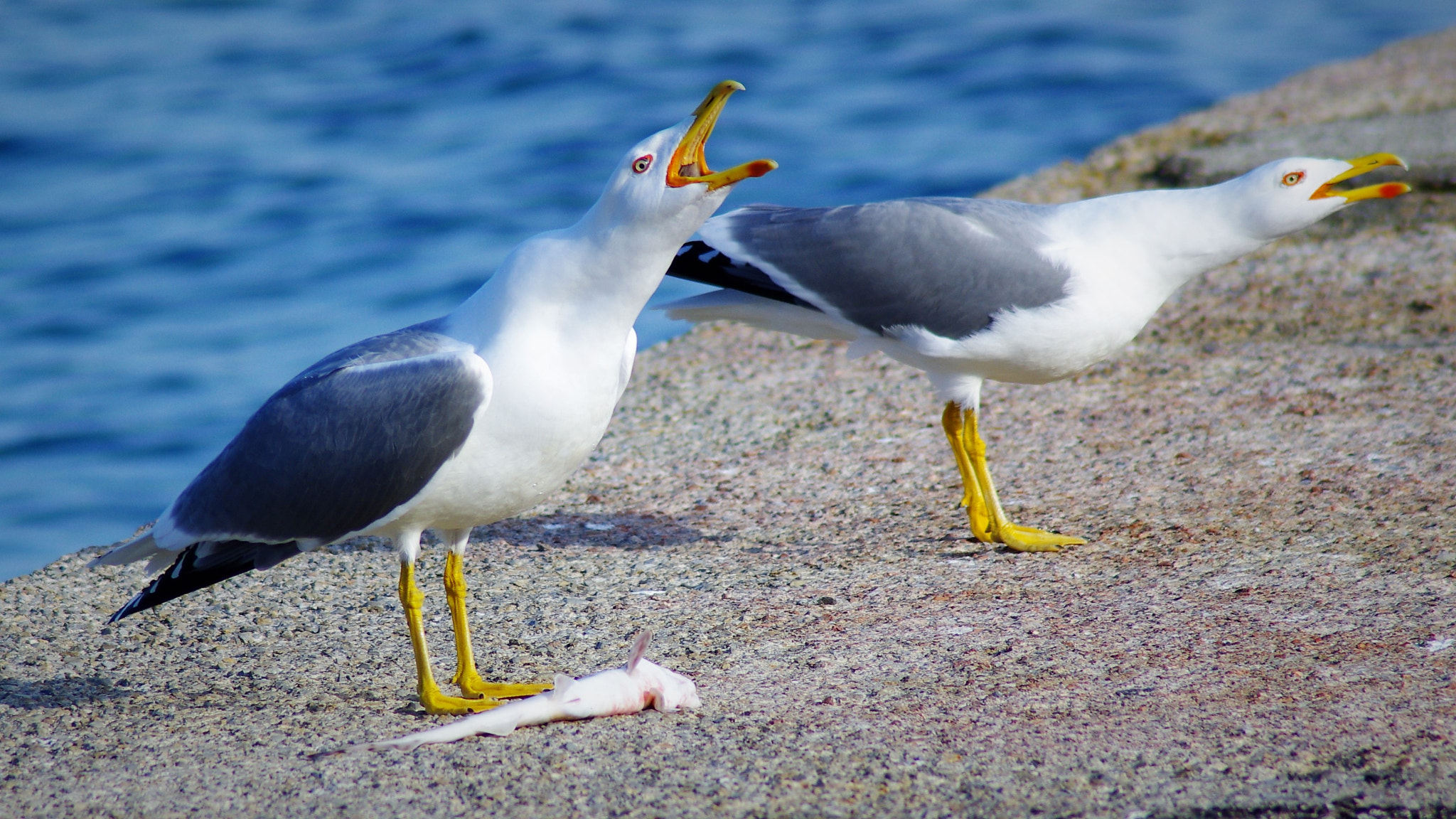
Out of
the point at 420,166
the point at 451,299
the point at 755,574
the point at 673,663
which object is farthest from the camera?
the point at 420,166

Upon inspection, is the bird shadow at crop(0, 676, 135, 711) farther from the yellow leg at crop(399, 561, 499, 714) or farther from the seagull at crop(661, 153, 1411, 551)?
the seagull at crop(661, 153, 1411, 551)

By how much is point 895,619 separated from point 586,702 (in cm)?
94

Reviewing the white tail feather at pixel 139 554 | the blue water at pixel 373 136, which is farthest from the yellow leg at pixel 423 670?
the blue water at pixel 373 136

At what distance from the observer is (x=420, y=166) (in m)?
13.8

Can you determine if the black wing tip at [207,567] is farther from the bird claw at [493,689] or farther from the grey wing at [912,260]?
the grey wing at [912,260]

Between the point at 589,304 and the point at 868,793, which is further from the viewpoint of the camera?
the point at 589,304

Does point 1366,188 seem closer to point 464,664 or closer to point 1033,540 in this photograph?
point 1033,540

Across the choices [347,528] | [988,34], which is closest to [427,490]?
[347,528]

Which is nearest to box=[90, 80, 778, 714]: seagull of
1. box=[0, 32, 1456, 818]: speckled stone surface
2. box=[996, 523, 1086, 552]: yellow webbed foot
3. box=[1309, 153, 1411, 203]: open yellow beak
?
box=[0, 32, 1456, 818]: speckled stone surface

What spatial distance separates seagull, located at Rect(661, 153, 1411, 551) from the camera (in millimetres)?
4133

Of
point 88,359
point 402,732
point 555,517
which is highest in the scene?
point 88,359

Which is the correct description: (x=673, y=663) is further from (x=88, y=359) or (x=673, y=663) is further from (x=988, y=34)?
(x=988, y=34)

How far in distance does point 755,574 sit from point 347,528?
49.7 inches

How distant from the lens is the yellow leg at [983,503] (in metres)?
4.04
